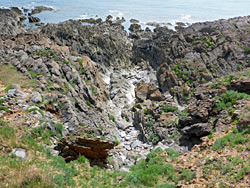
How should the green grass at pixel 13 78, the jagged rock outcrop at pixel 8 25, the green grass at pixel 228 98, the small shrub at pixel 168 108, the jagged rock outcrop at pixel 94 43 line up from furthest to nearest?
the jagged rock outcrop at pixel 8 25, the jagged rock outcrop at pixel 94 43, the small shrub at pixel 168 108, the green grass at pixel 228 98, the green grass at pixel 13 78

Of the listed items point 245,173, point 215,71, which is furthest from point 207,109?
point 215,71

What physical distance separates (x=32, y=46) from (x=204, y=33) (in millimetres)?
25927

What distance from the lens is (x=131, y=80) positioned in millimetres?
32344

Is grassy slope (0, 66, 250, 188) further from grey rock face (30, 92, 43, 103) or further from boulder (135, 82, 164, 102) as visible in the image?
boulder (135, 82, 164, 102)

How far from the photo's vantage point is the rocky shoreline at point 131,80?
15055 millimetres

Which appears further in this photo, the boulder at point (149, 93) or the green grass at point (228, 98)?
the boulder at point (149, 93)

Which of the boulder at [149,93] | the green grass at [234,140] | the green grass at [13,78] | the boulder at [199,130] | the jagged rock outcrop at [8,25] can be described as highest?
the jagged rock outcrop at [8,25]

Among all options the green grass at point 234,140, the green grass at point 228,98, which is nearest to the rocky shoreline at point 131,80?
the green grass at point 228,98

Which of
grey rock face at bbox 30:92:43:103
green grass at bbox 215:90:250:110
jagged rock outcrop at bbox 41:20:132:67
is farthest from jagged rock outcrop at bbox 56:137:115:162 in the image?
jagged rock outcrop at bbox 41:20:132:67

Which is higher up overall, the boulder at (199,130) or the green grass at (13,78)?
the green grass at (13,78)

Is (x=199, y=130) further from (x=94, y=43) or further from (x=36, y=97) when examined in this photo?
(x=94, y=43)

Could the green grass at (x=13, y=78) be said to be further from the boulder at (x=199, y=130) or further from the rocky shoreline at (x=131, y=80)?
the boulder at (x=199, y=130)

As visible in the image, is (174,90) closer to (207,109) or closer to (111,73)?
(207,109)

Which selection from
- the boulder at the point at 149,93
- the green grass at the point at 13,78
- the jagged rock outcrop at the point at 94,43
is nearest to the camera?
the green grass at the point at 13,78
